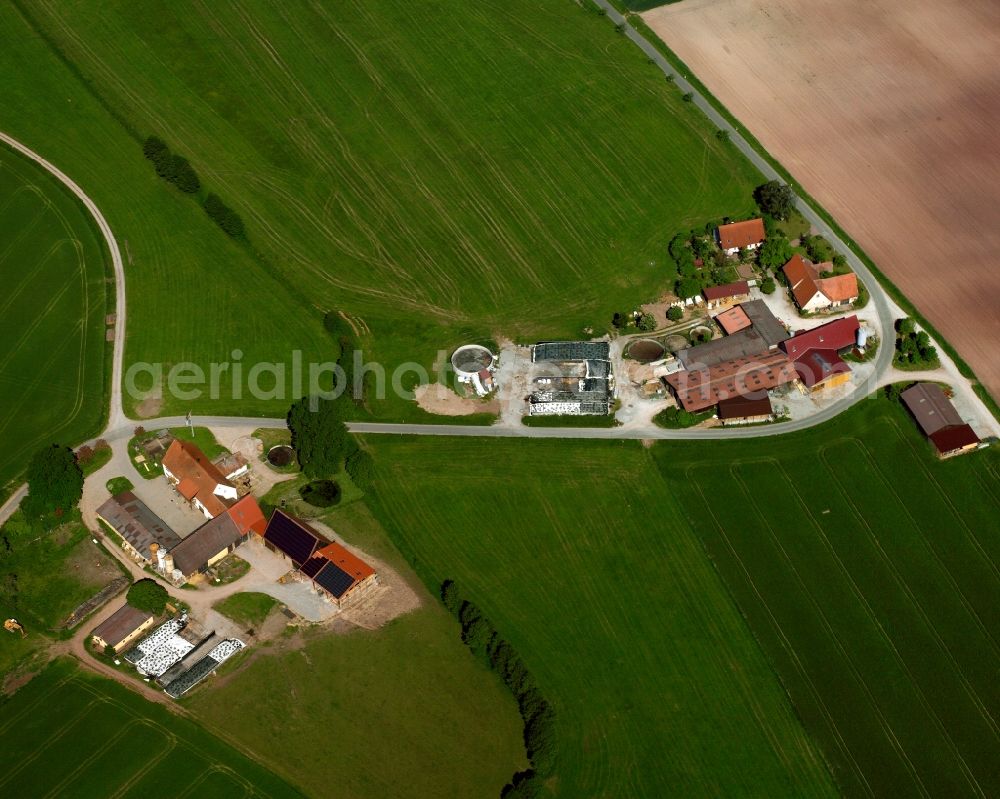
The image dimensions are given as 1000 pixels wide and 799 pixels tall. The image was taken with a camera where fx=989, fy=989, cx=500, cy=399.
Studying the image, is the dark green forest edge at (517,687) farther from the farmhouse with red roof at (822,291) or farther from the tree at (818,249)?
the tree at (818,249)

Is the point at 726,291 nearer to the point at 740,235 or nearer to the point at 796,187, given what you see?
the point at 740,235

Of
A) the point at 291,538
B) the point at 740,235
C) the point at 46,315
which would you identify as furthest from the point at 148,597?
the point at 740,235

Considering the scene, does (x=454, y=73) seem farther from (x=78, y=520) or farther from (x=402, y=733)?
(x=402, y=733)

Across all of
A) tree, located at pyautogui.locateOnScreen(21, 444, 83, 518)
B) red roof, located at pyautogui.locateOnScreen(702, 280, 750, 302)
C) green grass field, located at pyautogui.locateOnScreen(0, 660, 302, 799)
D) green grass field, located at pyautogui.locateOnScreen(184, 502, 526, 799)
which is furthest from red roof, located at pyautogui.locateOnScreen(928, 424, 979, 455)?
tree, located at pyautogui.locateOnScreen(21, 444, 83, 518)

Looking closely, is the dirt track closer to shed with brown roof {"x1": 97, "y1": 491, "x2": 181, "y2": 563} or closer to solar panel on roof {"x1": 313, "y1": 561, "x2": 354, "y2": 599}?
solar panel on roof {"x1": 313, "y1": 561, "x2": 354, "y2": 599}

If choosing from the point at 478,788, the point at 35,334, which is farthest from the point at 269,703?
the point at 35,334
